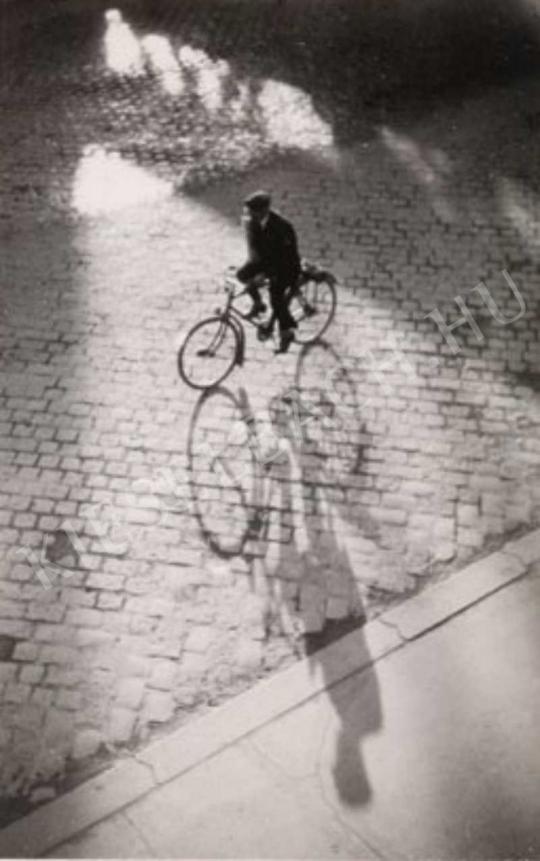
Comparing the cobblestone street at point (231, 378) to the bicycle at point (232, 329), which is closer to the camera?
the cobblestone street at point (231, 378)

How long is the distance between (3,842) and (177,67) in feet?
38.8

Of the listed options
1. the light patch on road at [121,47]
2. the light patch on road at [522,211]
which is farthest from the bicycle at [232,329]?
the light patch on road at [121,47]

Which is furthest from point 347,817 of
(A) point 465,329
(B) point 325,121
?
(B) point 325,121

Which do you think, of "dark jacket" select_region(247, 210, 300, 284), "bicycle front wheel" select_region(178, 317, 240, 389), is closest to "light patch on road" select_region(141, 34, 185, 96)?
"bicycle front wheel" select_region(178, 317, 240, 389)

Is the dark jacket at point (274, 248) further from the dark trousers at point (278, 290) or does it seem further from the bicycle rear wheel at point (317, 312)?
the bicycle rear wheel at point (317, 312)

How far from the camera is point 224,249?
29.5ft

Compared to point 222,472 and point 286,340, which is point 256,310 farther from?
point 222,472

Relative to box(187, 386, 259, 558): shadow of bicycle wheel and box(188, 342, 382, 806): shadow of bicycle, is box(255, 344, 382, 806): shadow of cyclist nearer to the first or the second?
box(188, 342, 382, 806): shadow of bicycle

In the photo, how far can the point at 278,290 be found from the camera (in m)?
7.09

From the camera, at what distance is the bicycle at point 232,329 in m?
7.24

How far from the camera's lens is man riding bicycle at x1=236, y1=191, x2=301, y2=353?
644 centimetres

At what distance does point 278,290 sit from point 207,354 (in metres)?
0.97

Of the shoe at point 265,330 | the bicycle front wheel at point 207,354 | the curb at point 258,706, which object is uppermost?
the shoe at point 265,330

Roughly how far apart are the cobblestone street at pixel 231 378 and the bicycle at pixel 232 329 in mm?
172
